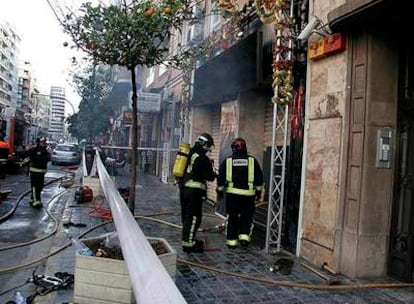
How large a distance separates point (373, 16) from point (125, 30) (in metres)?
2.98

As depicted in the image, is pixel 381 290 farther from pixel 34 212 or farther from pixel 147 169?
pixel 147 169

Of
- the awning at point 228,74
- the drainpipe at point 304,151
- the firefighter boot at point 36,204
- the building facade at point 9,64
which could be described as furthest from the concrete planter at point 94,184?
the building facade at point 9,64

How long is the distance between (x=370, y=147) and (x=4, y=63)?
376 feet

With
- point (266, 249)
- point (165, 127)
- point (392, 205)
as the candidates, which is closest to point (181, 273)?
point (266, 249)

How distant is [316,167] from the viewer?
643 cm

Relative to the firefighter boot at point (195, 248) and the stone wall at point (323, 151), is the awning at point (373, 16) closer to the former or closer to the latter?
the stone wall at point (323, 151)

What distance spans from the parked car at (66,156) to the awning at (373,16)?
90.8 ft

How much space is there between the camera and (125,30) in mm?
5723

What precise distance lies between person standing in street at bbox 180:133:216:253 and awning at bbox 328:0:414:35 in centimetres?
261

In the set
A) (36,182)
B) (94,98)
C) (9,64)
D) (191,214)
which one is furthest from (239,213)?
(9,64)

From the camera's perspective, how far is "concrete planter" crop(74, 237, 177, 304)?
14.0 feet

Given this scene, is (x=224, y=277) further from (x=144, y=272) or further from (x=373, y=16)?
(x=144, y=272)

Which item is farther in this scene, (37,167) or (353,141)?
(37,167)

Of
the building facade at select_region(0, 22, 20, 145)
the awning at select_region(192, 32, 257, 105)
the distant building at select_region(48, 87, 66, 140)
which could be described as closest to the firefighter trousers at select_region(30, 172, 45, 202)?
the awning at select_region(192, 32, 257, 105)
